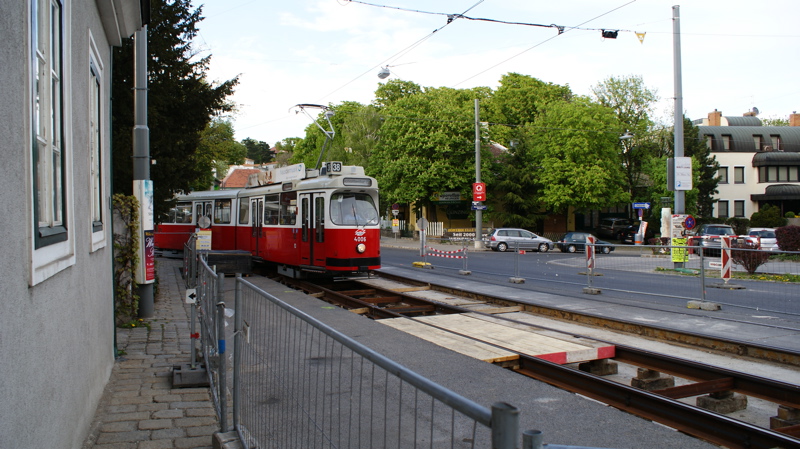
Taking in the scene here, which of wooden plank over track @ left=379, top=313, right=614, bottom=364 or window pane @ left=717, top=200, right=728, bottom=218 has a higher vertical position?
window pane @ left=717, top=200, right=728, bottom=218

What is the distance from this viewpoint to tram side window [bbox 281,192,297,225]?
16.6m

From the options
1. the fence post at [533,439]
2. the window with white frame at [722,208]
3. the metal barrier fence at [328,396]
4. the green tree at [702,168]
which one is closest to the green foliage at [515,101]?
the green tree at [702,168]

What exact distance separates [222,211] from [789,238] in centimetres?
2239

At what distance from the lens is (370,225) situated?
1570cm

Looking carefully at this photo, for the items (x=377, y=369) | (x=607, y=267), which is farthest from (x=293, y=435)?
(x=607, y=267)

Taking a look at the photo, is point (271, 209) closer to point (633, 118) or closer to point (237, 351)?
point (237, 351)

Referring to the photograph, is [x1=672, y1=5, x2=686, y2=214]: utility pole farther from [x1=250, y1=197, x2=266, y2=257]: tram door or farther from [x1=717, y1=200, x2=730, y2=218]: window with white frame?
[x1=717, y1=200, x2=730, y2=218]: window with white frame

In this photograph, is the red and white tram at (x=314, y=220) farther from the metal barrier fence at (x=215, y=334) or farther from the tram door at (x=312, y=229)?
the metal barrier fence at (x=215, y=334)

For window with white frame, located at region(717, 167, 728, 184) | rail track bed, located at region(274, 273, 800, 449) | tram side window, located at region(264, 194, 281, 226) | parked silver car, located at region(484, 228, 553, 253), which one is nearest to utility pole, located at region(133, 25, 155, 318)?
rail track bed, located at region(274, 273, 800, 449)

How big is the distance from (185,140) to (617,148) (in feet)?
130

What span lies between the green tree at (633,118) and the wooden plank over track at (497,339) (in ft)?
145

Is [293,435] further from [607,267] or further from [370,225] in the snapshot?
[607,267]

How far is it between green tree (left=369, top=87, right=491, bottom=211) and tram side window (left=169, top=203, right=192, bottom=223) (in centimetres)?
2134

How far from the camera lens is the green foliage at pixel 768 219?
49281 millimetres
